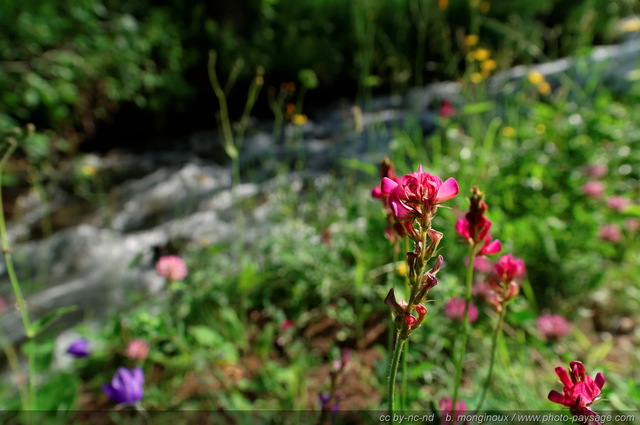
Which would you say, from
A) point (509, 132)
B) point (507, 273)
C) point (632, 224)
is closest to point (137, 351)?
point (507, 273)

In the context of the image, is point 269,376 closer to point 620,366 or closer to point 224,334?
point 224,334

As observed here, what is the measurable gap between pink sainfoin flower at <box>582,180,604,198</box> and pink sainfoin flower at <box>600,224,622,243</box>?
0.48 ft

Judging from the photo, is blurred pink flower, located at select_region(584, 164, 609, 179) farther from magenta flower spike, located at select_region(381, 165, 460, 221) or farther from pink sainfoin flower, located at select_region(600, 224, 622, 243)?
magenta flower spike, located at select_region(381, 165, 460, 221)

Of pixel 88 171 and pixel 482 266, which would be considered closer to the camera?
pixel 482 266

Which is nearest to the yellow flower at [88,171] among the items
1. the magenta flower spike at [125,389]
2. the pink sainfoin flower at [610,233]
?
the magenta flower spike at [125,389]

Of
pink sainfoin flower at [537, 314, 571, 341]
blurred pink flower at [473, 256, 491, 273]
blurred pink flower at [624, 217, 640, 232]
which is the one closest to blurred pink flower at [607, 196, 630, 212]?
blurred pink flower at [624, 217, 640, 232]

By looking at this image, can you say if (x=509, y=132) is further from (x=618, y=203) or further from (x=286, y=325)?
(x=286, y=325)

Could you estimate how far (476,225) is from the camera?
24.5 inches

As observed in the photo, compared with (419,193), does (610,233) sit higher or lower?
lower

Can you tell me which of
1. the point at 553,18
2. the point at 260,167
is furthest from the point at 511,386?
the point at 553,18

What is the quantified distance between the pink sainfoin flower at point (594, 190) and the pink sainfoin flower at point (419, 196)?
5.09 ft

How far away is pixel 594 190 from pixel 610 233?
0.20m

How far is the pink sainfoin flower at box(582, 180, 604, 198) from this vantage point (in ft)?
5.61

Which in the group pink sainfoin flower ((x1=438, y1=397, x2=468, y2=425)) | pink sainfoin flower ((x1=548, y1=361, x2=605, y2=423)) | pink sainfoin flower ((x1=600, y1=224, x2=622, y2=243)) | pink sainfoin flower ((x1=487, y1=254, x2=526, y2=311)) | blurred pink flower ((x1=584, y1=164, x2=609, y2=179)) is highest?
pink sainfoin flower ((x1=487, y1=254, x2=526, y2=311))
